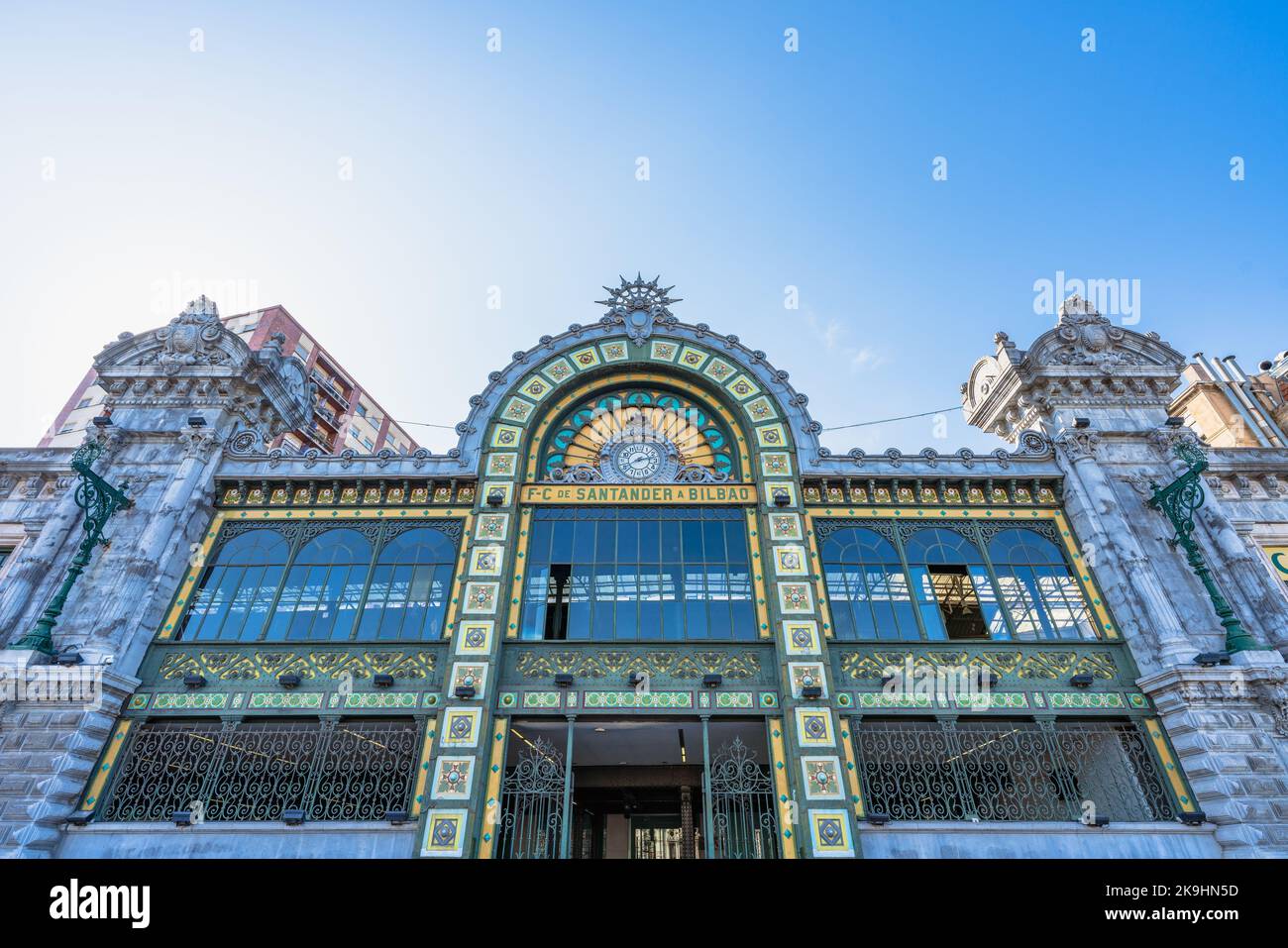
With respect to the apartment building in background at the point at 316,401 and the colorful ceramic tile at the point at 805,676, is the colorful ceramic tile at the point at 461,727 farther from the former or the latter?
the apartment building in background at the point at 316,401

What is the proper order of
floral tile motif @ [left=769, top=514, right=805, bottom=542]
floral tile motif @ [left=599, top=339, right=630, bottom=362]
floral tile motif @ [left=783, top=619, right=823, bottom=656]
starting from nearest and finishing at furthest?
floral tile motif @ [left=783, top=619, right=823, bottom=656] → floral tile motif @ [left=769, top=514, right=805, bottom=542] → floral tile motif @ [left=599, top=339, right=630, bottom=362]

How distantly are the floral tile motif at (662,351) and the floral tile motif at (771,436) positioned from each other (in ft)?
10.9

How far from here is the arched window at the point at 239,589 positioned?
15047 millimetres

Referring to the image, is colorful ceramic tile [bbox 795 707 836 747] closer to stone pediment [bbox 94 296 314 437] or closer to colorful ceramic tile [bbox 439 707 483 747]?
colorful ceramic tile [bbox 439 707 483 747]

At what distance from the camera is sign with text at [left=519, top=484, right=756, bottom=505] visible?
17.2 meters

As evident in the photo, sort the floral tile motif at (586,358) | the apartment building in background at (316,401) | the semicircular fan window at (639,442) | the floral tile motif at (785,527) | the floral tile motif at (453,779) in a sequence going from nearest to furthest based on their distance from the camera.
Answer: the floral tile motif at (453,779) → the floral tile motif at (785,527) → the semicircular fan window at (639,442) → the floral tile motif at (586,358) → the apartment building in background at (316,401)

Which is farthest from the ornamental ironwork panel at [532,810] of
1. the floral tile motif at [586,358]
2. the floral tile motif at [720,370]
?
the floral tile motif at [720,370]

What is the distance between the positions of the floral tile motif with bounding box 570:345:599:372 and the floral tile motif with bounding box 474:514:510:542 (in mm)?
5014

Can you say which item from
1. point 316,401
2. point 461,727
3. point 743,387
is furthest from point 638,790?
point 316,401

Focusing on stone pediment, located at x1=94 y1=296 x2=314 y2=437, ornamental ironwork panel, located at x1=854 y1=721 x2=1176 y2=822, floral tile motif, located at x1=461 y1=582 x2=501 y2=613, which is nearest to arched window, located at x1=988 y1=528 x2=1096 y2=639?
ornamental ironwork panel, located at x1=854 y1=721 x2=1176 y2=822

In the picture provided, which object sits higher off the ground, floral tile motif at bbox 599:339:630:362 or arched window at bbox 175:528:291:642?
floral tile motif at bbox 599:339:630:362
